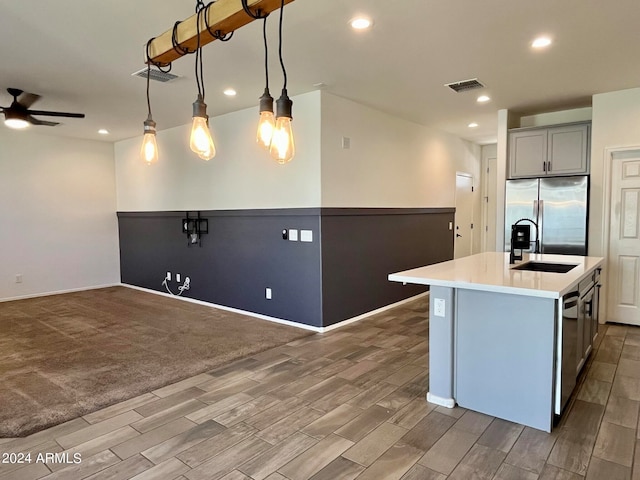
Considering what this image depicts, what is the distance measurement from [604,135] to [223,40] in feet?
15.5

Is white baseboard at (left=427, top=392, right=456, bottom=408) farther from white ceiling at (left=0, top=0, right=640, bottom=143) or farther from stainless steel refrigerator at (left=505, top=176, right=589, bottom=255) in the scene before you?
stainless steel refrigerator at (left=505, top=176, right=589, bottom=255)

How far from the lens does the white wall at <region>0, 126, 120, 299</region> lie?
6.30 metres

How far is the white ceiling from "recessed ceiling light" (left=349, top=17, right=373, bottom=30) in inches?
2.0

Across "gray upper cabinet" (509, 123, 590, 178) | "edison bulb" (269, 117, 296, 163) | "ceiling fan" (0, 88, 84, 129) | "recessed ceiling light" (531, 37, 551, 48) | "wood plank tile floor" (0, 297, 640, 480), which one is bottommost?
"wood plank tile floor" (0, 297, 640, 480)

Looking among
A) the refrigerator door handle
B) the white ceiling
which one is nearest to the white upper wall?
the white ceiling

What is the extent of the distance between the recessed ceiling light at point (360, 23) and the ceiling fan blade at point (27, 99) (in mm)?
3787

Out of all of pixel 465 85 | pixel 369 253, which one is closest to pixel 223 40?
pixel 465 85

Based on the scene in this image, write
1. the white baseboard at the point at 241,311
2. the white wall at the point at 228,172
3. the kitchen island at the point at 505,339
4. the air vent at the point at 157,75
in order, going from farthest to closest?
1. the white baseboard at the point at 241,311
2. the white wall at the point at 228,172
3. the air vent at the point at 157,75
4. the kitchen island at the point at 505,339

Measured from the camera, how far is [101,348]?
159 inches

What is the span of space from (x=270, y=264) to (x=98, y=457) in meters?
2.96

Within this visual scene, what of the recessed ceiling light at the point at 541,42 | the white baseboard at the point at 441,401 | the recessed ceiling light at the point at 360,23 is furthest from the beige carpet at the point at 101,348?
the recessed ceiling light at the point at 541,42

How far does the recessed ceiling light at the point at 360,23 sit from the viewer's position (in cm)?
278

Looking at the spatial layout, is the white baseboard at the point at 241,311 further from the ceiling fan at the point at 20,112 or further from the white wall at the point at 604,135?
the white wall at the point at 604,135

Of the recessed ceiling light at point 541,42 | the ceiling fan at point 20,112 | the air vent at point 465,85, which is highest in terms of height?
the air vent at point 465,85
